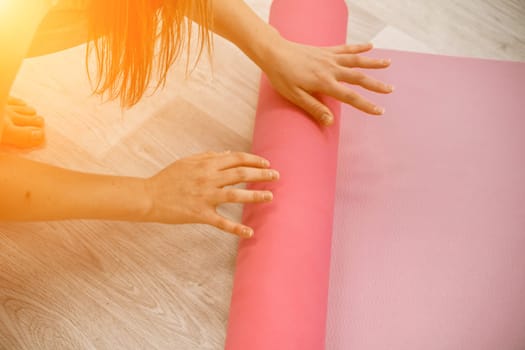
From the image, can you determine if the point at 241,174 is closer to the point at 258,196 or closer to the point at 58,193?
the point at 258,196

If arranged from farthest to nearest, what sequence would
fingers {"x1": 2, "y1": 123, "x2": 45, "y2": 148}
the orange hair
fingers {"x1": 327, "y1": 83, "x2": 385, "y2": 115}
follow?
fingers {"x1": 2, "y1": 123, "x2": 45, "y2": 148} → fingers {"x1": 327, "y1": 83, "x2": 385, "y2": 115} → the orange hair

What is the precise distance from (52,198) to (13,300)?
0.26 meters

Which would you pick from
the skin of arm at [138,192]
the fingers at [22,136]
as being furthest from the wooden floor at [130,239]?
the skin of arm at [138,192]

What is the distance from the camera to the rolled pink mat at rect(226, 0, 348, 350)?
0.72 m

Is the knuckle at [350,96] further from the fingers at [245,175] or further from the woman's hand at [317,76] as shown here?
the fingers at [245,175]

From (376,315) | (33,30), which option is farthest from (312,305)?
(33,30)

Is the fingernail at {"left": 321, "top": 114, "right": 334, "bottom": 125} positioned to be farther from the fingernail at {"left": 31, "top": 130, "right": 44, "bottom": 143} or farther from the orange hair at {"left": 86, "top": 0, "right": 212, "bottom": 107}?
the fingernail at {"left": 31, "top": 130, "right": 44, "bottom": 143}

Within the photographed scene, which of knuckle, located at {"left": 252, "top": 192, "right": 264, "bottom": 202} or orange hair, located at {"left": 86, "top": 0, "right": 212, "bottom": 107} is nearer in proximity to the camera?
orange hair, located at {"left": 86, "top": 0, "right": 212, "bottom": 107}

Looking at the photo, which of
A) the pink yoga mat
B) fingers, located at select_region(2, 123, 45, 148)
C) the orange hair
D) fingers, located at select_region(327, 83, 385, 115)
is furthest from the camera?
fingers, located at select_region(2, 123, 45, 148)

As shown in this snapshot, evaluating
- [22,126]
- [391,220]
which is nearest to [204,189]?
[391,220]

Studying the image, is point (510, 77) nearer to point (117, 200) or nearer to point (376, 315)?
point (376, 315)

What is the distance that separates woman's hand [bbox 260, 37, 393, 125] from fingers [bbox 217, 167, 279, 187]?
14cm

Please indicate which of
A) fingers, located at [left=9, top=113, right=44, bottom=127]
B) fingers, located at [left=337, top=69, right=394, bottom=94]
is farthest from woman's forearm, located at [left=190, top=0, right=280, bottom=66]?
fingers, located at [left=9, top=113, right=44, bottom=127]

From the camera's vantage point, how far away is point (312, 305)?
0.75 m
